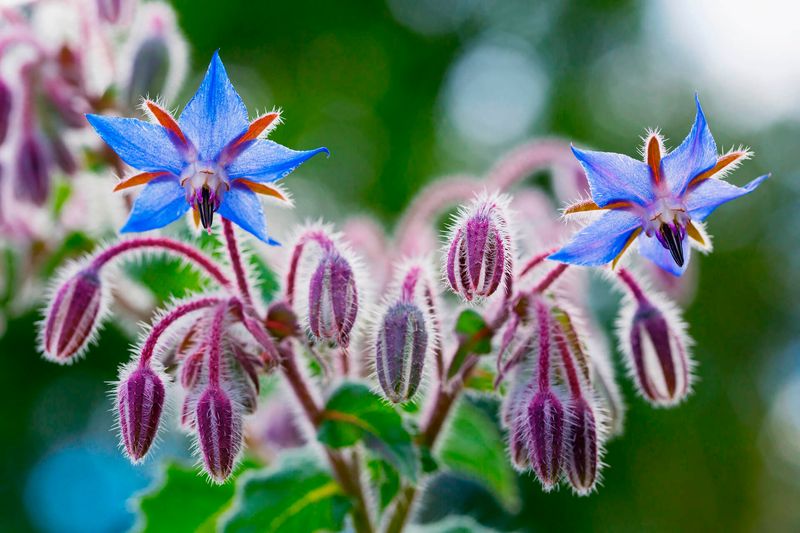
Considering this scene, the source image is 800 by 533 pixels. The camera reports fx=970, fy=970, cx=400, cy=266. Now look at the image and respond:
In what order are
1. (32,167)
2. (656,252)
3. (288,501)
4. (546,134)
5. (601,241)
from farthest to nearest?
1. (546,134)
2. (32,167)
3. (288,501)
4. (656,252)
5. (601,241)

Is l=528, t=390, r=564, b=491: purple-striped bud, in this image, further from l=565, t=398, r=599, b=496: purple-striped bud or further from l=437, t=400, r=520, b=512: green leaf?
l=437, t=400, r=520, b=512: green leaf

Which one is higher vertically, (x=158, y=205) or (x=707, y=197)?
(x=707, y=197)

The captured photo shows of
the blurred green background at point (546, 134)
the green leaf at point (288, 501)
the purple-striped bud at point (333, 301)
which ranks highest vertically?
the blurred green background at point (546, 134)

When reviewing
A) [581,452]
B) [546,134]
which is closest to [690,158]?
[581,452]

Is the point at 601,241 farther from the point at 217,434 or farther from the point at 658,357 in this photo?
the point at 217,434

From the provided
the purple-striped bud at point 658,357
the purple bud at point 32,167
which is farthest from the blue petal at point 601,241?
the purple bud at point 32,167

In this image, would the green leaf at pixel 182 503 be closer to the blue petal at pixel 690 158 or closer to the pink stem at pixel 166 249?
the pink stem at pixel 166 249

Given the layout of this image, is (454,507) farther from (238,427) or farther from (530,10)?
(530,10)
